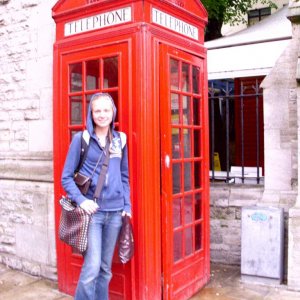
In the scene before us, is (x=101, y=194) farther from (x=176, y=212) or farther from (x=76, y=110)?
(x=76, y=110)

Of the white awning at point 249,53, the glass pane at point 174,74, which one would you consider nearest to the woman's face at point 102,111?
the glass pane at point 174,74

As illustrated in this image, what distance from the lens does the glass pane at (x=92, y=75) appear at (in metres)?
4.09

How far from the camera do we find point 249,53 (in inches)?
246

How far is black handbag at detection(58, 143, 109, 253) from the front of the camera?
343 cm

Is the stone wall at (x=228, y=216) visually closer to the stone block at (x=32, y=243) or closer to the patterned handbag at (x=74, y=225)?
the stone block at (x=32, y=243)

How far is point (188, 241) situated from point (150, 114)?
1.40m

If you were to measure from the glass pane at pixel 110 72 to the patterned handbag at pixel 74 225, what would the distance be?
1.13 metres

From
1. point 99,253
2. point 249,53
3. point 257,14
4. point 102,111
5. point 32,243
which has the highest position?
point 257,14

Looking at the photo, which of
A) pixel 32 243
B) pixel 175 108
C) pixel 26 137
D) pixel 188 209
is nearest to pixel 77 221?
pixel 188 209

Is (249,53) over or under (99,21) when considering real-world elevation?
over

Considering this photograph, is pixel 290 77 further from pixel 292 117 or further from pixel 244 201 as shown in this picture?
pixel 244 201

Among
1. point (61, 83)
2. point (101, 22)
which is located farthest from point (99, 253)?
point (101, 22)

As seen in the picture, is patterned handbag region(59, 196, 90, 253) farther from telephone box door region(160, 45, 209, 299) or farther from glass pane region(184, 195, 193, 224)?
glass pane region(184, 195, 193, 224)

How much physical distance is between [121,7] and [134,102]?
2.84 ft
